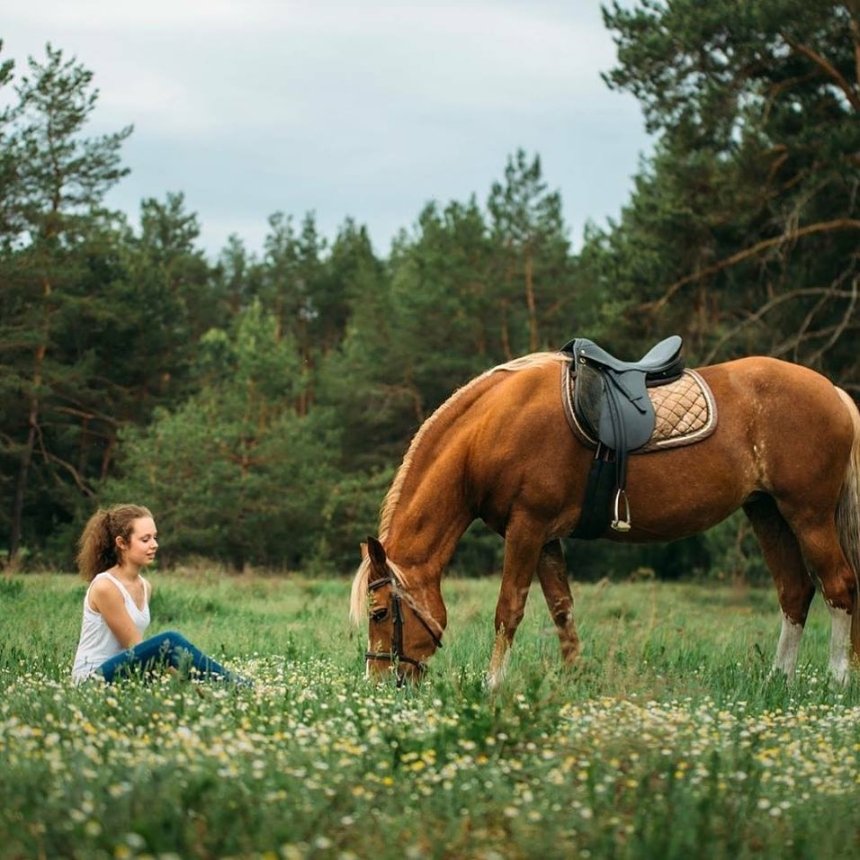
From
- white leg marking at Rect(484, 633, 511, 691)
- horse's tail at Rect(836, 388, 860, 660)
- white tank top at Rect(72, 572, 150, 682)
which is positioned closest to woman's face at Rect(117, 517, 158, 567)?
white tank top at Rect(72, 572, 150, 682)

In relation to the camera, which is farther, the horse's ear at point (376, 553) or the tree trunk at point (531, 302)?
the tree trunk at point (531, 302)

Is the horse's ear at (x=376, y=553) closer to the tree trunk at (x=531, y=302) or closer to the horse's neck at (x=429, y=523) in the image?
the horse's neck at (x=429, y=523)

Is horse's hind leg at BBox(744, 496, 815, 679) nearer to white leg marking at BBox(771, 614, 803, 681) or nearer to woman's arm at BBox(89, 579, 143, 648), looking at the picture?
white leg marking at BBox(771, 614, 803, 681)

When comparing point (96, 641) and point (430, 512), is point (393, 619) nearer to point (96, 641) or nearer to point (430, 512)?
point (430, 512)

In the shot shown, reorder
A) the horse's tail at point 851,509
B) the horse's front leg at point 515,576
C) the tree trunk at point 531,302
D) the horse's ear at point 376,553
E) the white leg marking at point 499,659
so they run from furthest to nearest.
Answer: the tree trunk at point 531,302 → the horse's tail at point 851,509 → the horse's front leg at point 515,576 → the horse's ear at point 376,553 → the white leg marking at point 499,659

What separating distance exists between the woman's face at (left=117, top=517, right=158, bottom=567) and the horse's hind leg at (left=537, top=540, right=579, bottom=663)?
2.66 meters

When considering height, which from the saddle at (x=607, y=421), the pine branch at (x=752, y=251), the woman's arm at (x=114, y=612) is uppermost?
the pine branch at (x=752, y=251)

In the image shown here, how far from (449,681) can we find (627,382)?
112 inches

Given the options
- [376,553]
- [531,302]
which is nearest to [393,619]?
[376,553]

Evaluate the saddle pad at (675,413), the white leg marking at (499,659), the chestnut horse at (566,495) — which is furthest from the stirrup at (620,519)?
the white leg marking at (499,659)

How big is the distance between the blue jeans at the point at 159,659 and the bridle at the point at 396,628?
1099 mm

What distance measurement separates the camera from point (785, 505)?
8414 millimetres

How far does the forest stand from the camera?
19.7 metres

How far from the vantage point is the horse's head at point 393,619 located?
7.41 m
